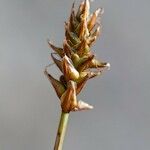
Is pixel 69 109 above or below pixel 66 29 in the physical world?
below

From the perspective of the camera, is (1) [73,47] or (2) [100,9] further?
(2) [100,9]

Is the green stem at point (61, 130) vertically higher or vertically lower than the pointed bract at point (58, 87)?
lower

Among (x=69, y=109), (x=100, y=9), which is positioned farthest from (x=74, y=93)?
Result: (x=100, y=9)

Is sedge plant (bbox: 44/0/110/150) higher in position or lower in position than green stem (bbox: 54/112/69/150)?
higher

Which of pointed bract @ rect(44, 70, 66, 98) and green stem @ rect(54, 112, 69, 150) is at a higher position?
pointed bract @ rect(44, 70, 66, 98)

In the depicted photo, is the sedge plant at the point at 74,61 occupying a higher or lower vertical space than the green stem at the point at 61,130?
higher

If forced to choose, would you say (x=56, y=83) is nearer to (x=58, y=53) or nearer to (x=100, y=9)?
(x=58, y=53)
